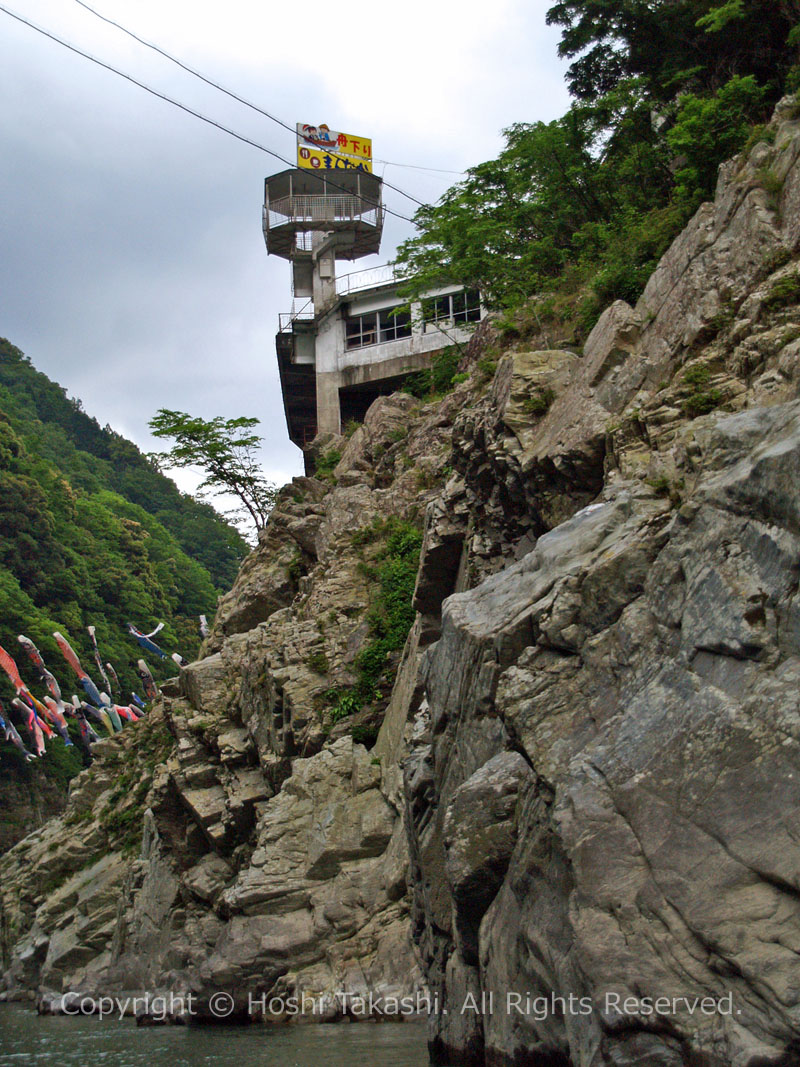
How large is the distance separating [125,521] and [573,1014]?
97528 millimetres

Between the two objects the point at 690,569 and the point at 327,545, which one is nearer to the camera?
the point at 690,569

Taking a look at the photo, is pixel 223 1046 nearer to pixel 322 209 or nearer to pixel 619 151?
pixel 619 151

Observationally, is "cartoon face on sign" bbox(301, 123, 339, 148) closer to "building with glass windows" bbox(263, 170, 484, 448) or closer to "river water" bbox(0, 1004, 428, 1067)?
"building with glass windows" bbox(263, 170, 484, 448)

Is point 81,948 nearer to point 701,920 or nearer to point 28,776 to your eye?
point 701,920

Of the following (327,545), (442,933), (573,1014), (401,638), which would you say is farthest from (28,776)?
(573,1014)

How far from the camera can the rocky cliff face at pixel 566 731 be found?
7.51 metres

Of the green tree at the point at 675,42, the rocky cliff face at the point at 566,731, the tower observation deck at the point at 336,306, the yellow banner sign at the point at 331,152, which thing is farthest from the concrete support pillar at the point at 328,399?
the green tree at the point at 675,42

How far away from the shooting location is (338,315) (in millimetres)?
48312

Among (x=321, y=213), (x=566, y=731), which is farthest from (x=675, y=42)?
(x=321, y=213)

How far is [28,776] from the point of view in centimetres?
6969

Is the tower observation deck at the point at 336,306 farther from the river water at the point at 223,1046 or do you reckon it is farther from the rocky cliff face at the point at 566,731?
the river water at the point at 223,1046

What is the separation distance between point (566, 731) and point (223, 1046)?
1157 cm

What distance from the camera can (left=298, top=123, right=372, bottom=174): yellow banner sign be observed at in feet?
175

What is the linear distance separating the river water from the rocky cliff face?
1.05m
